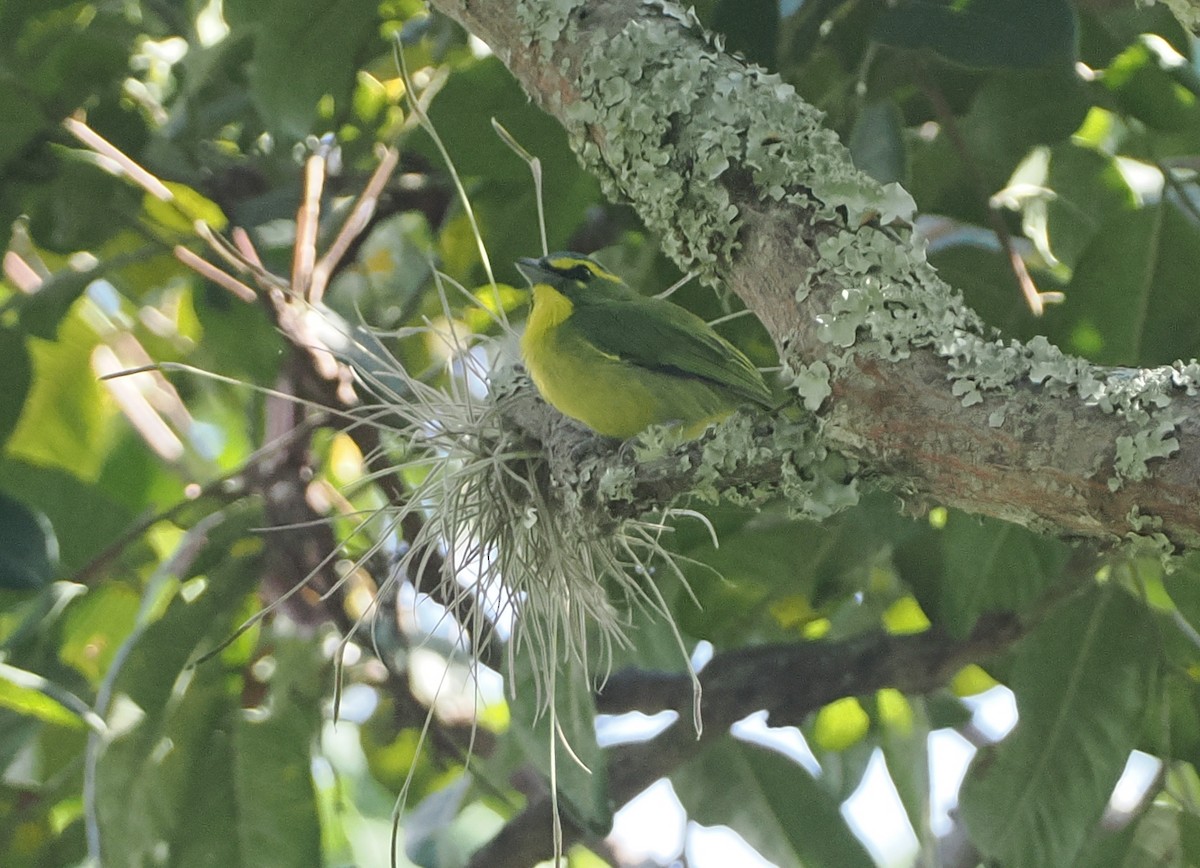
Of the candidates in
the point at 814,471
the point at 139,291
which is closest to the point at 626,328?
the point at 814,471

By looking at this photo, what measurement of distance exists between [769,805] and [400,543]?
2.11ft

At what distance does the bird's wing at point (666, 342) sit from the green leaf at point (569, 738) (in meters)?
0.35

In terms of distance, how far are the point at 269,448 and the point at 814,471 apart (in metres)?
0.98

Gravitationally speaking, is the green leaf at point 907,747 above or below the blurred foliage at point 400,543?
below

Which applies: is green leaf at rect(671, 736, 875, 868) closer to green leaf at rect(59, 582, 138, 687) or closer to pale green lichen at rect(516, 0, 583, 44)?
green leaf at rect(59, 582, 138, 687)

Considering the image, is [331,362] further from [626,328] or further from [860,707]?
[860,707]

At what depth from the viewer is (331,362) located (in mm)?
1622

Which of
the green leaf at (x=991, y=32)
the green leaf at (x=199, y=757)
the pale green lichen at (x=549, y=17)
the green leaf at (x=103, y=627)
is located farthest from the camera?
the green leaf at (x=103, y=627)

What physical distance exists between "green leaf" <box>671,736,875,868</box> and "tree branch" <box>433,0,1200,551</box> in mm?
990

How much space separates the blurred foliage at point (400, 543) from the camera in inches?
60.2

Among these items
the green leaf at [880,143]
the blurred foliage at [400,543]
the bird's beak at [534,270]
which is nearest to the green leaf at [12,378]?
the blurred foliage at [400,543]

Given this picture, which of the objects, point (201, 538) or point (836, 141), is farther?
point (201, 538)

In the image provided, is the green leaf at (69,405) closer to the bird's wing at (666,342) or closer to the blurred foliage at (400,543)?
the blurred foliage at (400,543)

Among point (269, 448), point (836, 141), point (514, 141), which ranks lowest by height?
point (269, 448)
